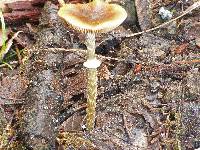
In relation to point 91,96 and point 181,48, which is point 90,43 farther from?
point 181,48

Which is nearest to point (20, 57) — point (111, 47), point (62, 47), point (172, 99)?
point (62, 47)

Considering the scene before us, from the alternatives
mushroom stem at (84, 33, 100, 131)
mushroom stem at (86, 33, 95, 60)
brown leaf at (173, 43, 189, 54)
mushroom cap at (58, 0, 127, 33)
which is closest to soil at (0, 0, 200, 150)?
brown leaf at (173, 43, 189, 54)

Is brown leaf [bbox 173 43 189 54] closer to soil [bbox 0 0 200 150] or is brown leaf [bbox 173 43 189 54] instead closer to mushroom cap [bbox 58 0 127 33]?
soil [bbox 0 0 200 150]

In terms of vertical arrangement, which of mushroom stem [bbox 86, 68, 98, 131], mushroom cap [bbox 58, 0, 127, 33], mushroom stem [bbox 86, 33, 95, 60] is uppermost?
mushroom cap [bbox 58, 0, 127, 33]

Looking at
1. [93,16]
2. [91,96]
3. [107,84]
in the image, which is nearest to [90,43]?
[93,16]

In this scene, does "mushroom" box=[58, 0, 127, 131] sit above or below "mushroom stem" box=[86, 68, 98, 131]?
above

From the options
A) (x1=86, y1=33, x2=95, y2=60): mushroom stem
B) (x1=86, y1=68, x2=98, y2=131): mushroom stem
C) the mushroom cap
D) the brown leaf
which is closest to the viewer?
the mushroom cap

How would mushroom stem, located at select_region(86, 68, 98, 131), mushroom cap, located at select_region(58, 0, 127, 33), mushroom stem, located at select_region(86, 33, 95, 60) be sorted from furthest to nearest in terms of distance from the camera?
1. mushroom stem, located at select_region(86, 68, 98, 131)
2. mushroom stem, located at select_region(86, 33, 95, 60)
3. mushroom cap, located at select_region(58, 0, 127, 33)
